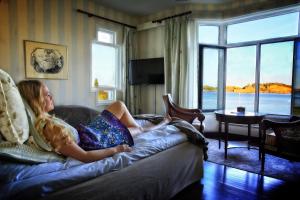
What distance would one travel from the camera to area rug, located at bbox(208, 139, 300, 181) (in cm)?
245

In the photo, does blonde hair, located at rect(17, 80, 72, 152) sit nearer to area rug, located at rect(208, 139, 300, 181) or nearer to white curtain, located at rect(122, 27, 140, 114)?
area rug, located at rect(208, 139, 300, 181)

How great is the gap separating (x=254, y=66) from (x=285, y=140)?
2443 mm

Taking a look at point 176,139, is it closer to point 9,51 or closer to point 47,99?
point 47,99

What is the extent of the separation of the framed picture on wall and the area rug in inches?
118

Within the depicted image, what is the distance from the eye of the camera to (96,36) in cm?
425

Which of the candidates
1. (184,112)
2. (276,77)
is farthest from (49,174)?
(276,77)

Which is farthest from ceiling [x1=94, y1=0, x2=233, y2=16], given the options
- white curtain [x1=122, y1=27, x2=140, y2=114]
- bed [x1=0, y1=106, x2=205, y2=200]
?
bed [x1=0, y1=106, x2=205, y2=200]

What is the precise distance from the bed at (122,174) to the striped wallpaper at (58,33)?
251 centimetres

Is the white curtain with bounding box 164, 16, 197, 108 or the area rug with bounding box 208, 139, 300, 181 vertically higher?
the white curtain with bounding box 164, 16, 197, 108

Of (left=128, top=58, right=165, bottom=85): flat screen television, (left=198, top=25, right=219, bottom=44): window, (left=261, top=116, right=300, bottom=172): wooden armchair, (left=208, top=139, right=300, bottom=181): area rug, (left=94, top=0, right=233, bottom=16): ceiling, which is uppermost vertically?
(left=94, top=0, right=233, bottom=16): ceiling

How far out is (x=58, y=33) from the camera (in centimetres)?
362

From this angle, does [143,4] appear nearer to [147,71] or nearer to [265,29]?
[147,71]

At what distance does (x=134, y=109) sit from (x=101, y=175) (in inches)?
146

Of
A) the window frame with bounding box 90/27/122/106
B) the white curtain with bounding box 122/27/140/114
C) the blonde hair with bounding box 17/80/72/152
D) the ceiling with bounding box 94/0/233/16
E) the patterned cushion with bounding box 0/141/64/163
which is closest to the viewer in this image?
the patterned cushion with bounding box 0/141/64/163
